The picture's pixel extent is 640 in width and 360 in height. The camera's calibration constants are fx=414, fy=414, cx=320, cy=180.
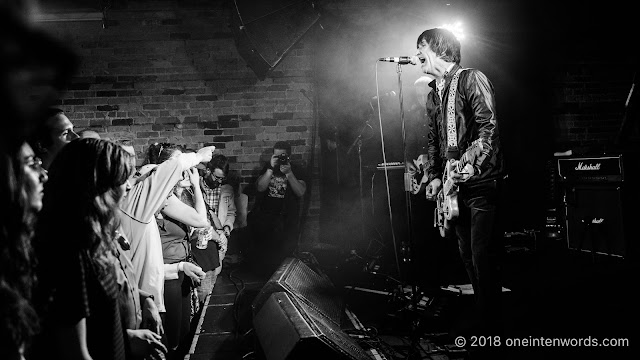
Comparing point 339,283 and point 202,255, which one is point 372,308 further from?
point 202,255

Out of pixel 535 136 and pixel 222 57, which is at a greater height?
pixel 222 57

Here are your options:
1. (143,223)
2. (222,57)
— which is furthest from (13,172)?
(222,57)

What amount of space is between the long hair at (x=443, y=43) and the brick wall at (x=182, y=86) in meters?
3.09

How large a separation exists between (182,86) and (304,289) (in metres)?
3.81

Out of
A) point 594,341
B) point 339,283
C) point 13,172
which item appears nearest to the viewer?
point 13,172

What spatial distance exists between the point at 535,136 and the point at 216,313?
16.1 ft

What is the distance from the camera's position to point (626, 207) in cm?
418

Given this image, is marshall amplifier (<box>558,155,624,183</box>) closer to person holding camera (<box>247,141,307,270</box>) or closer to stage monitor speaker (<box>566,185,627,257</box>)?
stage monitor speaker (<box>566,185,627,257</box>)

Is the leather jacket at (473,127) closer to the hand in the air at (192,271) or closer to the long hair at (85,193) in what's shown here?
the hand in the air at (192,271)

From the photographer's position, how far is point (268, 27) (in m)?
5.27

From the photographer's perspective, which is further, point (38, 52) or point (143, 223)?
point (143, 223)

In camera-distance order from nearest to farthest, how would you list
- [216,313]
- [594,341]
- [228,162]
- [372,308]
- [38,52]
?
[38,52]
[594,341]
[216,313]
[372,308]
[228,162]

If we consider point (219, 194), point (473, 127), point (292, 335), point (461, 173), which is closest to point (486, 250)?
point (461, 173)

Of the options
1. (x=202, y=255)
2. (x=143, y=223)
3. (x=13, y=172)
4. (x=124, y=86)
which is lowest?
(x=202, y=255)
